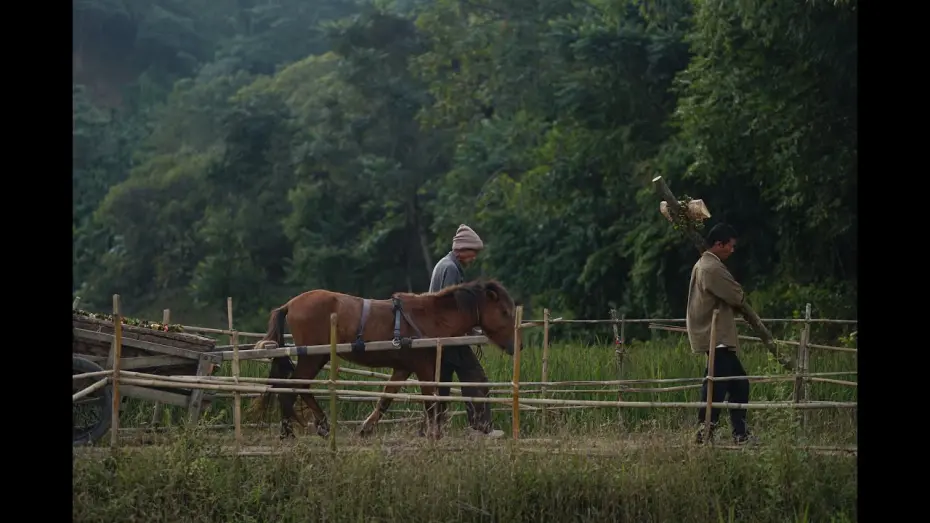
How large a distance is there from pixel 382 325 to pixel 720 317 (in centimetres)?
262

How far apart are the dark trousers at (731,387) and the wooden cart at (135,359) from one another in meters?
3.59

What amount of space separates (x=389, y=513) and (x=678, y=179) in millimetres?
13291

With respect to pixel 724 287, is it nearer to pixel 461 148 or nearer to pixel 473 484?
pixel 473 484

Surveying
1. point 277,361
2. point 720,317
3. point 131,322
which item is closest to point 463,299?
point 277,361

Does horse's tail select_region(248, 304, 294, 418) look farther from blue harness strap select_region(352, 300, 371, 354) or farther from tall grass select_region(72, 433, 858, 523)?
tall grass select_region(72, 433, 858, 523)

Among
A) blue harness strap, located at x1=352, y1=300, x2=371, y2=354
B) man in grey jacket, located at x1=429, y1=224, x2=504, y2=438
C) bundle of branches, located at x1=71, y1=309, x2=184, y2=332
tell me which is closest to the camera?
bundle of branches, located at x1=71, y1=309, x2=184, y2=332

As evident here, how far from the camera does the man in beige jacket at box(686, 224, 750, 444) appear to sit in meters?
9.17

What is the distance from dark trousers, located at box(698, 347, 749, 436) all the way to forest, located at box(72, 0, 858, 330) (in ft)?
22.8

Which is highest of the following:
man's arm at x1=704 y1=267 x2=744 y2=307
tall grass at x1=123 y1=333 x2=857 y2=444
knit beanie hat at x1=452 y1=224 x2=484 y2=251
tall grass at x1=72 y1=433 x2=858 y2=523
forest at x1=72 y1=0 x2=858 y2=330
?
forest at x1=72 y1=0 x2=858 y2=330

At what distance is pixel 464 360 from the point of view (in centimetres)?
1016

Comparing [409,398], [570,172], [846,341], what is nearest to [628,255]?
[570,172]

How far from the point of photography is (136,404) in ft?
38.4

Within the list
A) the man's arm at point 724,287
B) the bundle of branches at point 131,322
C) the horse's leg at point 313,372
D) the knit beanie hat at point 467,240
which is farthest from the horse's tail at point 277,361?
the man's arm at point 724,287

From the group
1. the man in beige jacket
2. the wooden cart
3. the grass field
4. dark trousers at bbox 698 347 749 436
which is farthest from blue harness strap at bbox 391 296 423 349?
dark trousers at bbox 698 347 749 436
